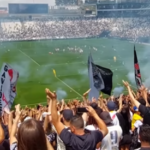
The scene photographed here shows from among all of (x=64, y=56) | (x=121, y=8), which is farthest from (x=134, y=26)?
(x=64, y=56)

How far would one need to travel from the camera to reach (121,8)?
5728 centimetres

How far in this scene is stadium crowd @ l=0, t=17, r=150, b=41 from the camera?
52.1 m

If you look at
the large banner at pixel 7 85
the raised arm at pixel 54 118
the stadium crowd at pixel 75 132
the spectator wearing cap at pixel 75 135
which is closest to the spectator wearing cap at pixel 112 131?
the stadium crowd at pixel 75 132

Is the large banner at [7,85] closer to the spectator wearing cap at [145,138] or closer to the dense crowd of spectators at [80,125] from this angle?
the dense crowd of spectators at [80,125]

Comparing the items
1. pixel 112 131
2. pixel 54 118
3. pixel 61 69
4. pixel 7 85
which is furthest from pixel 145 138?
pixel 61 69

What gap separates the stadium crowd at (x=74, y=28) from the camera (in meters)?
52.1

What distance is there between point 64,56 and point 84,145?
29296 millimetres

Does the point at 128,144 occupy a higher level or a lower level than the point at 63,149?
lower

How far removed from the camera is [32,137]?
2.67 metres

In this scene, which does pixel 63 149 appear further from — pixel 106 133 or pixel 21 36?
pixel 21 36

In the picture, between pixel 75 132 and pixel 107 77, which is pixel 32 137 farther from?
pixel 107 77

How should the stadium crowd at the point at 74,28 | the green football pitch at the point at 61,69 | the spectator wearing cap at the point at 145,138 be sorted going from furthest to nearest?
the stadium crowd at the point at 74,28
the green football pitch at the point at 61,69
the spectator wearing cap at the point at 145,138

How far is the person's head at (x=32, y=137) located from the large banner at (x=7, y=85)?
15.9ft

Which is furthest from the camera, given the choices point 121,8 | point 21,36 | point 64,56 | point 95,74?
point 121,8
